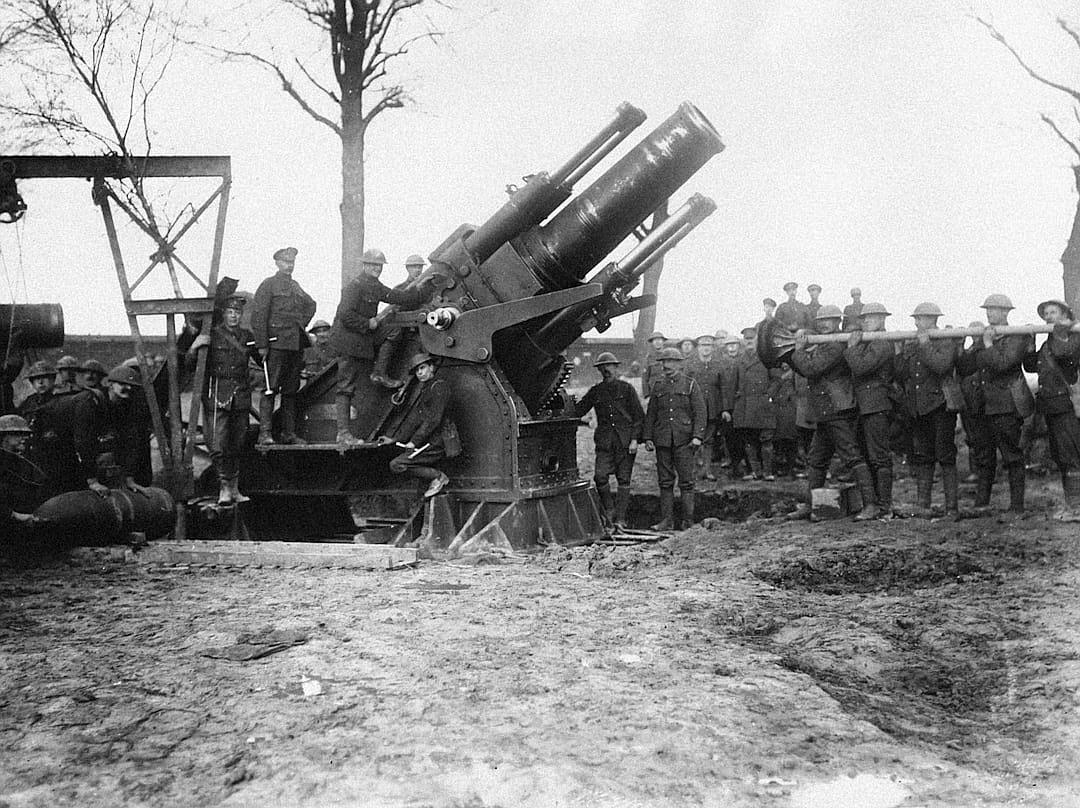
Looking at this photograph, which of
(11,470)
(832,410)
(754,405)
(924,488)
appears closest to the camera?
(11,470)

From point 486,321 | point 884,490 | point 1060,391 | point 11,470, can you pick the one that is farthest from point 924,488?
point 11,470

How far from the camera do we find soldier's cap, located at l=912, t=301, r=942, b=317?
29.3 ft

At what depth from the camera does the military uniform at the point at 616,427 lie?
9930mm

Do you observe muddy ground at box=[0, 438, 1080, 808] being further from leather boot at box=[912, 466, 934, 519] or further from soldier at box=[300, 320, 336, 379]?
soldier at box=[300, 320, 336, 379]

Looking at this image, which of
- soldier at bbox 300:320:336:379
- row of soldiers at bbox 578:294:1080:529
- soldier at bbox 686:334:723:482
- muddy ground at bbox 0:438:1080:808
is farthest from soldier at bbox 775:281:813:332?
muddy ground at bbox 0:438:1080:808

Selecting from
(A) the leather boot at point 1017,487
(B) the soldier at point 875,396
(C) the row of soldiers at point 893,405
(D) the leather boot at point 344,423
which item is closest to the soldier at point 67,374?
(D) the leather boot at point 344,423

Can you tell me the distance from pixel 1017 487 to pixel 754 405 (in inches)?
155

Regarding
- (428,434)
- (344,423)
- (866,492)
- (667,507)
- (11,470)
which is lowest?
(667,507)

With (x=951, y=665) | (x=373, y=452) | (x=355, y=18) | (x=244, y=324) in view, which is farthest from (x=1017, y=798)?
(x=355, y=18)

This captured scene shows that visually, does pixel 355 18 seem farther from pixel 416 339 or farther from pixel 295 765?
pixel 295 765

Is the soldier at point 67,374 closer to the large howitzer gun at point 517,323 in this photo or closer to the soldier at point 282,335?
the soldier at point 282,335

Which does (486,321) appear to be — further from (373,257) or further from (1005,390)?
(1005,390)

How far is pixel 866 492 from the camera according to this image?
29.7 ft

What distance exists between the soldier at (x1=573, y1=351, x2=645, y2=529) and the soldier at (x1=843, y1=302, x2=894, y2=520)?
6.72 ft
